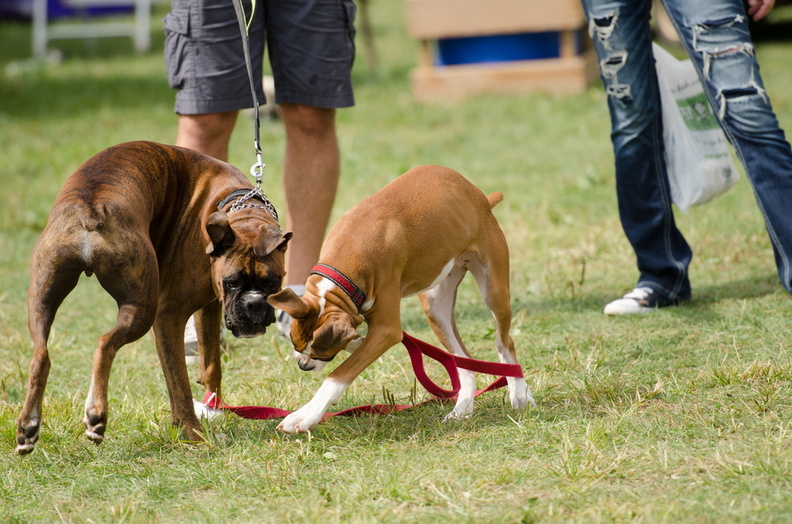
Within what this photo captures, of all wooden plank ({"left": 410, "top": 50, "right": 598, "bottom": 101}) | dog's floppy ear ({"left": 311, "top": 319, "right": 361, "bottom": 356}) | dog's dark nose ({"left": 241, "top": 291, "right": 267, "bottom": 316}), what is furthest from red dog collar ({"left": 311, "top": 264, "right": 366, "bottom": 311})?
wooden plank ({"left": 410, "top": 50, "right": 598, "bottom": 101})

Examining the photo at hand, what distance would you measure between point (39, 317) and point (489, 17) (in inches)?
310

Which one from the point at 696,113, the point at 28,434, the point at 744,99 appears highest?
the point at 744,99

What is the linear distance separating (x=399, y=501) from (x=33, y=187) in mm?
5727

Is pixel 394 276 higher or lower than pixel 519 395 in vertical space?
higher

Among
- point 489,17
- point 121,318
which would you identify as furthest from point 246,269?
point 489,17

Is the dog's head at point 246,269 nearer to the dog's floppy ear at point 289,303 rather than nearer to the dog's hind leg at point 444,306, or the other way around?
the dog's floppy ear at point 289,303

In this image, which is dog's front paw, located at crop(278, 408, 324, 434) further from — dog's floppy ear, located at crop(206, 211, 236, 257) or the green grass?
dog's floppy ear, located at crop(206, 211, 236, 257)

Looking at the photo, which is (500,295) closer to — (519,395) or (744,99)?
(519,395)

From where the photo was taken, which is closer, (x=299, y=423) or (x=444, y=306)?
(x=299, y=423)

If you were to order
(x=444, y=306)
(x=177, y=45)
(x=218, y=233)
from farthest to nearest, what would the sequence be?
(x=177, y=45) → (x=444, y=306) → (x=218, y=233)

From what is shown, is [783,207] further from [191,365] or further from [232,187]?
[191,365]

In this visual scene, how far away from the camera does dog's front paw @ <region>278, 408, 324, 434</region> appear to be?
3.12 m

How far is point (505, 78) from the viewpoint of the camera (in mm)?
10242

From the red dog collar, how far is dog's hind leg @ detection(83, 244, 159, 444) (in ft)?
1.79
